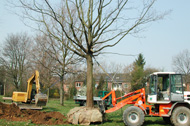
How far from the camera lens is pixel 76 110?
11.2 meters

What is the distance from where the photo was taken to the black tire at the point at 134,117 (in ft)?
34.7

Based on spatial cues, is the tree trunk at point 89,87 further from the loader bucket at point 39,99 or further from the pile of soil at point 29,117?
the loader bucket at point 39,99

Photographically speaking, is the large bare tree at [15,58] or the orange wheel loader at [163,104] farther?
the large bare tree at [15,58]

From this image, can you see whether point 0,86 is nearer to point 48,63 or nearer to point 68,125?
point 48,63

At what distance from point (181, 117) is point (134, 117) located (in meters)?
2.29

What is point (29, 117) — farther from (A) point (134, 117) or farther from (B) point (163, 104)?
(B) point (163, 104)

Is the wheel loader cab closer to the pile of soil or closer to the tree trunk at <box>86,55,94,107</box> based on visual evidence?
the tree trunk at <box>86,55,94,107</box>

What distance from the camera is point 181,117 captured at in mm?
10562

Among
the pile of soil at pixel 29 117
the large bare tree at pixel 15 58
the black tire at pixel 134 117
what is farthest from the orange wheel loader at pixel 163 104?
the large bare tree at pixel 15 58

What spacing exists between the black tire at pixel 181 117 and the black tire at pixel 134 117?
5.11 ft

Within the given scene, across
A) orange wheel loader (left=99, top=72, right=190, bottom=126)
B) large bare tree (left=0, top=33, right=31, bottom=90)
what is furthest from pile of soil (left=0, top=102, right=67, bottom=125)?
large bare tree (left=0, top=33, right=31, bottom=90)

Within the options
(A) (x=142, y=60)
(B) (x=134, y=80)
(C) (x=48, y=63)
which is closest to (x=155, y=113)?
(C) (x=48, y=63)

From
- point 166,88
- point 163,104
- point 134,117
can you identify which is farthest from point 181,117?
point 134,117

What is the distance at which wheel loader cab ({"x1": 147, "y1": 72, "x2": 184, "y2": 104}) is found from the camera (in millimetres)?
10875
